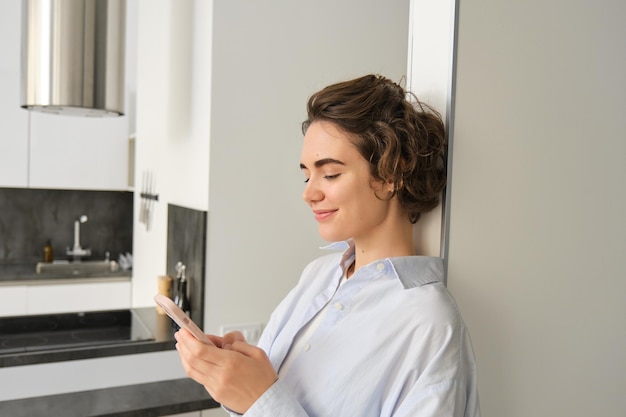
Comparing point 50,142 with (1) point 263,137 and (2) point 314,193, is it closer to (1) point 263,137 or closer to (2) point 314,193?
(1) point 263,137

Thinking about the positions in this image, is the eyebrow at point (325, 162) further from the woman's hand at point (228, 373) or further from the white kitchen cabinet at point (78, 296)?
the white kitchen cabinet at point (78, 296)

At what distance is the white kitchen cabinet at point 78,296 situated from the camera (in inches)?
130

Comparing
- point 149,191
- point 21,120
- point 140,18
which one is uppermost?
point 140,18

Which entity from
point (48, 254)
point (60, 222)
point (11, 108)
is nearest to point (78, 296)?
point (48, 254)

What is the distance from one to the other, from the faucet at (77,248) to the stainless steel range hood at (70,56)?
1.88 m

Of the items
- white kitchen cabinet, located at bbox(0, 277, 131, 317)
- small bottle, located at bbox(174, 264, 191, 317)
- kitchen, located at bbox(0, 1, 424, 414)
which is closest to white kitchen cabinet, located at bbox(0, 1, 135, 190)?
white kitchen cabinet, located at bbox(0, 277, 131, 317)

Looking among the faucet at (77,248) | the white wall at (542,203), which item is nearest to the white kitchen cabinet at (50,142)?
the faucet at (77,248)

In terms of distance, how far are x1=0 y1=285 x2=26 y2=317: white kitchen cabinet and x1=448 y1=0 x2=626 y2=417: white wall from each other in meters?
3.04

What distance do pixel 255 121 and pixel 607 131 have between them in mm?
1208

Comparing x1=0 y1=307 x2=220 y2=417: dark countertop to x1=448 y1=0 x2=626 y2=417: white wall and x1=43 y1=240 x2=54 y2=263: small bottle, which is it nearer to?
x1=448 y1=0 x2=626 y2=417: white wall

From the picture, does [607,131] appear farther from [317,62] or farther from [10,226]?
[10,226]

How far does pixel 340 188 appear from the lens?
3.05ft

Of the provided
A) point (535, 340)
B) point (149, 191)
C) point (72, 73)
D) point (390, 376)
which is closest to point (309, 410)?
point (390, 376)

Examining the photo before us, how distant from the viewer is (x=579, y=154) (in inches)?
43.9
